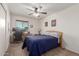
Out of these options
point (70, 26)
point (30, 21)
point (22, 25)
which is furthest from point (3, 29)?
point (30, 21)

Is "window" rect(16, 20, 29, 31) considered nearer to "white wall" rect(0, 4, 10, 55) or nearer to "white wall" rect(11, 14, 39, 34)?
"white wall" rect(11, 14, 39, 34)

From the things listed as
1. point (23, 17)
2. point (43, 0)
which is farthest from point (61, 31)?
point (43, 0)

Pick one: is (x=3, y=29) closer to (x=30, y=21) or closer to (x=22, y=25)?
(x=22, y=25)

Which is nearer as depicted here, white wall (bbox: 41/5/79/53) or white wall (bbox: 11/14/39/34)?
white wall (bbox: 41/5/79/53)

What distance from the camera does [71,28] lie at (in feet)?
9.34

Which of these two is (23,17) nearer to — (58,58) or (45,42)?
(45,42)

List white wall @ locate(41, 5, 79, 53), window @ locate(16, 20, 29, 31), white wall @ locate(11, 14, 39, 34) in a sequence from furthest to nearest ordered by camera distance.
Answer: window @ locate(16, 20, 29, 31) → white wall @ locate(11, 14, 39, 34) → white wall @ locate(41, 5, 79, 53)

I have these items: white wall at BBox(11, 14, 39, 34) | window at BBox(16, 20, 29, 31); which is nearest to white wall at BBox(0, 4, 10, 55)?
white wall at BBox(11, 14, 39, 34)

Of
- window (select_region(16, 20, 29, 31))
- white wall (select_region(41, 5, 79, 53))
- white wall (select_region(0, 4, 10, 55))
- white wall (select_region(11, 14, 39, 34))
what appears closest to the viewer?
white wall (select_region(0, 4, 10, 55))

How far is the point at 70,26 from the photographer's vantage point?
289 centimetres

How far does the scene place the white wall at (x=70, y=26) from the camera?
2656mm

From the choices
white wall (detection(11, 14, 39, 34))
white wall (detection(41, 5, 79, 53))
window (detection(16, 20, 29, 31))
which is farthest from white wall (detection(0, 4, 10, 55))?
white wall (detection(41, 5, 79, 53))

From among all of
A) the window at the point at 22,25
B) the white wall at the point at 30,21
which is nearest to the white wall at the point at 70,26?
the white wall at the point at 30,21

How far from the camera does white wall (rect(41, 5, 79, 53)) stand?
8.71 ft
